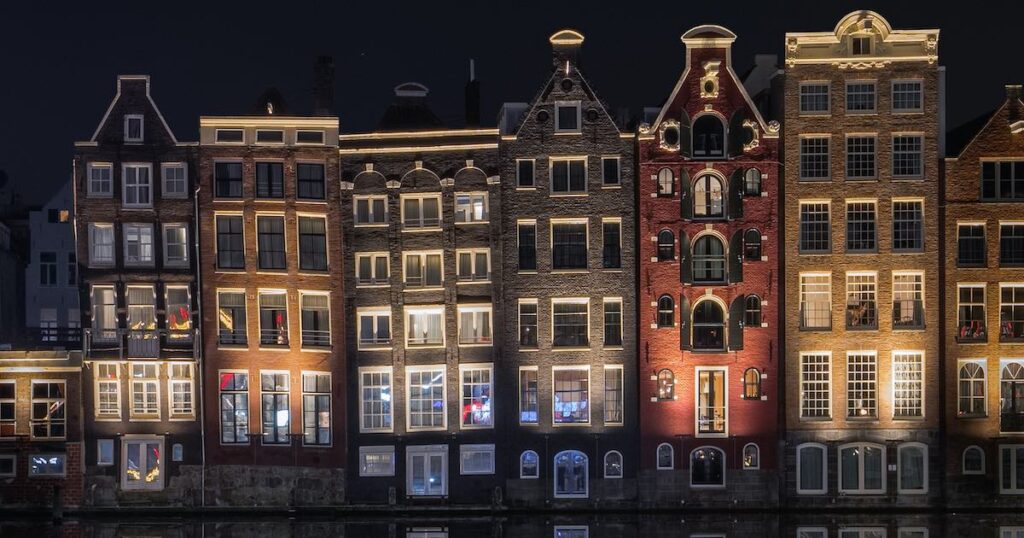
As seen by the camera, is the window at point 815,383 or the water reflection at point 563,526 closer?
the water reflection at point 563,526

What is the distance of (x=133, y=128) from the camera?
6281 cm

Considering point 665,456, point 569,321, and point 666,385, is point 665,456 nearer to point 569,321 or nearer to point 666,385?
point 666,385

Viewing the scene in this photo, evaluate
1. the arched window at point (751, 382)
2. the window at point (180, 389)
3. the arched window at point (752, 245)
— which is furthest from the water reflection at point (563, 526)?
the arched window at point (752, 245)

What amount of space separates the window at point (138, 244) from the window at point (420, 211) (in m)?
11.3

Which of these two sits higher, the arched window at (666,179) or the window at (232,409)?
the arched window at (666,179)

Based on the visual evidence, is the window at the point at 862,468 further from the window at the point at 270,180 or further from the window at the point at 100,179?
the window at the point at 100,179

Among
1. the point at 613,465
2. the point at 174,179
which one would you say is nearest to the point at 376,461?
the point at 613,465

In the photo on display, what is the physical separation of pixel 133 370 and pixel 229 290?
18.0 feet

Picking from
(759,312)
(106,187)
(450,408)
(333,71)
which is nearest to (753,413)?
(759,312)

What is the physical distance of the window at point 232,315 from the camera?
6253cm

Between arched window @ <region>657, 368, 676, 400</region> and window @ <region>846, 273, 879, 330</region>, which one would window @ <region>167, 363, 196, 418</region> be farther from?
window @ <region>846, 273, 879, 330</region>

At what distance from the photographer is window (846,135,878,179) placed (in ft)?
203

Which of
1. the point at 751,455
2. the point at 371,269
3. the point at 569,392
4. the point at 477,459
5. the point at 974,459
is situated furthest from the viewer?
the point at 371,269

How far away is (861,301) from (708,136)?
982 centimetres
